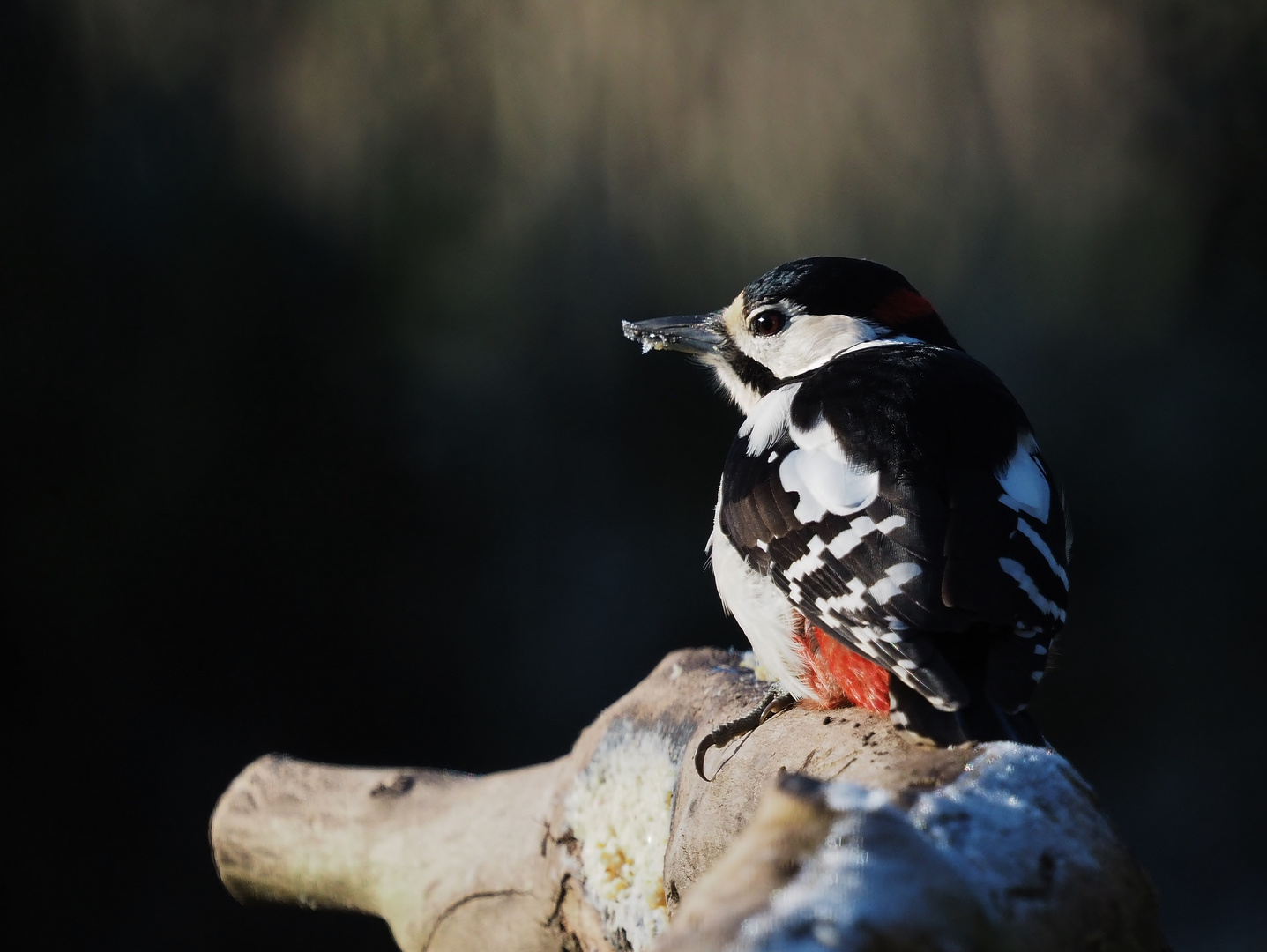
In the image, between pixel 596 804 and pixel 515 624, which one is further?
pixel 515 624

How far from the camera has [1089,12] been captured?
2.24 meters

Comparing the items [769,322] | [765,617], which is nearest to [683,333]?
[769,322]

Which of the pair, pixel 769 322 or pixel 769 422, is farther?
pixel 769 322

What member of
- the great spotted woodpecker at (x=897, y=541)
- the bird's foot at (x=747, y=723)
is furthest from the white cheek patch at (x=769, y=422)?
the bird's foot at (x=747, y=723)

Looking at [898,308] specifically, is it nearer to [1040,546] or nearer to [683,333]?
[683,333]

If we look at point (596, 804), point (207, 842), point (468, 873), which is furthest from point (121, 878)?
point (596, 804)

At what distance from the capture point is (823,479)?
0.88 meters

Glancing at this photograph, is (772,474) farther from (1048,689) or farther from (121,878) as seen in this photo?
(121,878)

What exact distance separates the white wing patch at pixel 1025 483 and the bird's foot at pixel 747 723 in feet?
1.04

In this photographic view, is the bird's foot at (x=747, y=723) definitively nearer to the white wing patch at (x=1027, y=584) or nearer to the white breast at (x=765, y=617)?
the white breast at (x=765, y=617)

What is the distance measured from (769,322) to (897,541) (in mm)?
531

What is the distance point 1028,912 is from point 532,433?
2.14 m

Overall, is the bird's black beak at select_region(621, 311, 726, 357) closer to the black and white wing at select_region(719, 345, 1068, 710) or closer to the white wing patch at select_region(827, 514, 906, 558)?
the black and white wing at select_region(719, 345, 1068, 710)

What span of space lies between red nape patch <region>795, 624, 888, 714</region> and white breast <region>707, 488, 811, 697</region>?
1 cm
